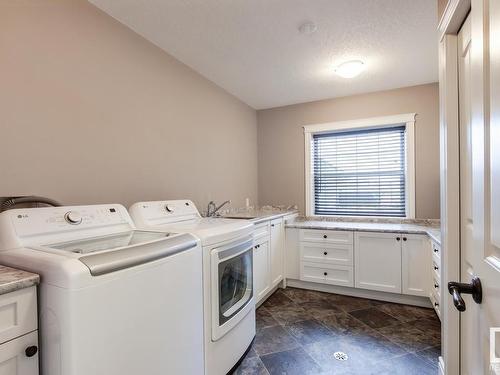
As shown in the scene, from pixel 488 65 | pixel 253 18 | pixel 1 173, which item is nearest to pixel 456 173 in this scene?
pixel 488 65

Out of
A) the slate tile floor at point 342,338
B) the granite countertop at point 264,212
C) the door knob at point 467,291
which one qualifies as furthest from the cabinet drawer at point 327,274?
the door knob at point 467,291

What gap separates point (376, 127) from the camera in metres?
3.36

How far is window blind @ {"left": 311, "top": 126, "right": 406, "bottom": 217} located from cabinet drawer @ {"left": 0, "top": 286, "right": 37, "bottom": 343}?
3328 mm

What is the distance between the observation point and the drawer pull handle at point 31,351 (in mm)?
889

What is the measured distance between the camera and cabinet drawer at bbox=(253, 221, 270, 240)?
254 centimetres

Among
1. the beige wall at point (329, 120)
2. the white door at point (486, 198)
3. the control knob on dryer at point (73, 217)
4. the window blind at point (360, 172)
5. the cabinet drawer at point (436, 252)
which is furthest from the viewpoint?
the window blind at point (360, 172)

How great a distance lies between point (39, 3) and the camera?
4.73 feet

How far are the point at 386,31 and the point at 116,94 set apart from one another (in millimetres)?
2137

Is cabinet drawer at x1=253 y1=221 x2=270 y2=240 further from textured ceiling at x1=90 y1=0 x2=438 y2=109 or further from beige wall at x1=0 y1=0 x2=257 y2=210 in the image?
textured ceiling at x1=90 y1=0 x2=438 y2=109

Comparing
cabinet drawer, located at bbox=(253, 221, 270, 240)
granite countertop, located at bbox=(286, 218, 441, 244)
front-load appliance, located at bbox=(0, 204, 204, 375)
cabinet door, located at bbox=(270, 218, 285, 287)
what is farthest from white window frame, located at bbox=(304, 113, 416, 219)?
front-load appliance, located at bbox=(0, 204, 204, 375)

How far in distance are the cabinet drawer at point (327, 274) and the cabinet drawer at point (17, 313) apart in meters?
2.69

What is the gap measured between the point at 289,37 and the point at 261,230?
1.78 meters

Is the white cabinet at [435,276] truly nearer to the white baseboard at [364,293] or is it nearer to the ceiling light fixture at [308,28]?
the white baseboard at [364,293]

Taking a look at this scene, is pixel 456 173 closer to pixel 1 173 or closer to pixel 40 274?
pixel 40 274
